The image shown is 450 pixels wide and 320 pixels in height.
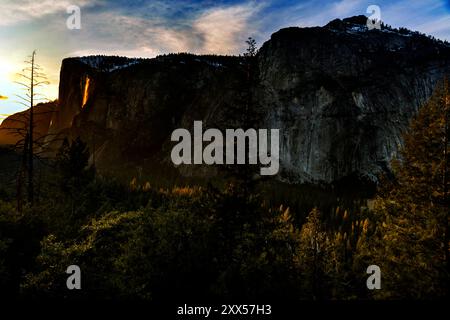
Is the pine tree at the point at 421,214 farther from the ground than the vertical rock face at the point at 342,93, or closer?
closer

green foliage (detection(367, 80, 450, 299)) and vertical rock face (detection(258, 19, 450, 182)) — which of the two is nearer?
green foliage (detection(367, 80, 450, 299))

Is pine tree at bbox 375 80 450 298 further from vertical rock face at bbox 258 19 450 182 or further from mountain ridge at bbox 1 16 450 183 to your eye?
vertical rock face at bbox 258 19 450 182

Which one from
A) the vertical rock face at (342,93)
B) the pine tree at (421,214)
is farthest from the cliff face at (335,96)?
the pine tree at (421,214)

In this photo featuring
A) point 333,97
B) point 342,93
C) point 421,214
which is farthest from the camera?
point 342,93

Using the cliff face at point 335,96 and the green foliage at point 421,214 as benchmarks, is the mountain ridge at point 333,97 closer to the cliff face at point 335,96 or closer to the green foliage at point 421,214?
the cliff face at point 335,96

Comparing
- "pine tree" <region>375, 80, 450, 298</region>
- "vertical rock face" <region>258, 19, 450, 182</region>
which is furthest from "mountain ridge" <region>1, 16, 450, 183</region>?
"pine tree" <region>375, 80, 450, 298</region>

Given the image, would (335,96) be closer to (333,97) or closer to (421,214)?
(333,97)

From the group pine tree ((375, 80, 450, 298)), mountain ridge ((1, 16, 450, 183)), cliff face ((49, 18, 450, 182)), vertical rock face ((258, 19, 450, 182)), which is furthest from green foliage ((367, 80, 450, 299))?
vertical rock face ((258, 19, 450, 182))

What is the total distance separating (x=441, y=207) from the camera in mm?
14789

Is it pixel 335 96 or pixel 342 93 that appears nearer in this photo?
pixel 335 96

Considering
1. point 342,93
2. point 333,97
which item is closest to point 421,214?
point 333,97

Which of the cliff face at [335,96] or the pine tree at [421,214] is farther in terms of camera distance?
the cliff face at [335,96]

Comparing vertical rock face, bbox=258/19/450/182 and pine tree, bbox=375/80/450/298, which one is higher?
vertical rock face, bbox=258/19/450/182
